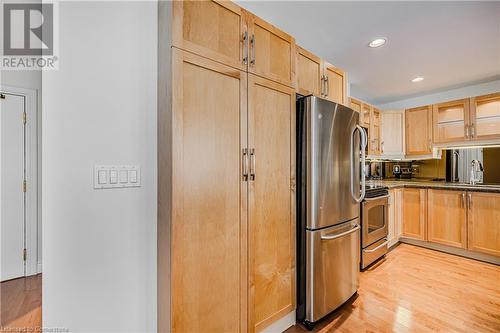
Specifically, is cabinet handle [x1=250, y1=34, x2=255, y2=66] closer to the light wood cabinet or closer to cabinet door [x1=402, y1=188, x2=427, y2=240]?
the light wood cabinet

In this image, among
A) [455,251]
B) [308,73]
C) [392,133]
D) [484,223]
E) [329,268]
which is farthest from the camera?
[392,133]

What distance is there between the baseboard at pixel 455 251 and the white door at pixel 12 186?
5261 mm

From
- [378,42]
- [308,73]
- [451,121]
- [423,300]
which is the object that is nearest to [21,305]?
[308,73]

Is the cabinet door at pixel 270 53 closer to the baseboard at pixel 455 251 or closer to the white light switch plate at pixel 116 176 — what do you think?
the white light switch plate at pixel 116 176

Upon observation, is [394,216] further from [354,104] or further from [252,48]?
[252,48]

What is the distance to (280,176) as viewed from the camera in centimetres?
169

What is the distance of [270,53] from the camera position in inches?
64.2

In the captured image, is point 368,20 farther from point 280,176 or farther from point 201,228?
point 201,228

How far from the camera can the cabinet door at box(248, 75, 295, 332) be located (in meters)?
1.52

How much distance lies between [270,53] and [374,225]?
7.94 feet

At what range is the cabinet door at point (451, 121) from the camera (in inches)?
136

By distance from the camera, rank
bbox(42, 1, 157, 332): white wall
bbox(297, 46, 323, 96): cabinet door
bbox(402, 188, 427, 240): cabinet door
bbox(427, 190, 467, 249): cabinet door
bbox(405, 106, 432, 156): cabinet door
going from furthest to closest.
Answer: bbox(405, 106, 432, 156): cabinet door, bbox(402, 188, 427, 240): cabinet door, bbox(427, 190, 467, 249): cabinet door, bbox(297, 46, 323, 96): cabinet door, bbox(42, 1, 157, 332): white wall

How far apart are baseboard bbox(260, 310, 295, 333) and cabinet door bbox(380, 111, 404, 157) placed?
3351 millimetres

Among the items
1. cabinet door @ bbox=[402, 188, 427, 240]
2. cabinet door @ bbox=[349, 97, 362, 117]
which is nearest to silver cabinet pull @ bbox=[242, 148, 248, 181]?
cabinet door @ bbox=[349, 97, 362, 117]
